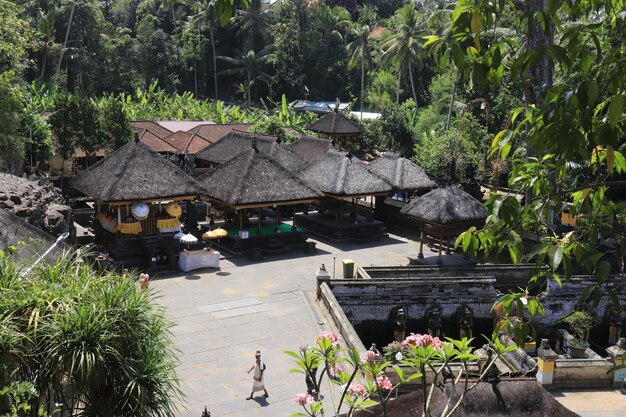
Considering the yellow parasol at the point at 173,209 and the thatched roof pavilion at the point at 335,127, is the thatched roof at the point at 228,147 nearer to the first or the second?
the thatched roof pavilion at the point at 335,127

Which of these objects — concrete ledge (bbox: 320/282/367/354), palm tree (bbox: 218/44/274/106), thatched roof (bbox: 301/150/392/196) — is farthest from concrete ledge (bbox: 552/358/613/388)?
palm tree (bbox: 218/44/274/106)

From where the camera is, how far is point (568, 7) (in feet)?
18.1

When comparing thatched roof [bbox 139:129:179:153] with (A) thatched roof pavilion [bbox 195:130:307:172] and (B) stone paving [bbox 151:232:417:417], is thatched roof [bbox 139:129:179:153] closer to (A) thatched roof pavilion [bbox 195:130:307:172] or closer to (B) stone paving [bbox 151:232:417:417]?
(A) thatched roof pavilion [bbox 195:130:307:172]

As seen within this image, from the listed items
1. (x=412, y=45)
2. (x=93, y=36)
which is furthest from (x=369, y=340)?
(x=93, y=36)

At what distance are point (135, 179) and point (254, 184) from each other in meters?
4.31

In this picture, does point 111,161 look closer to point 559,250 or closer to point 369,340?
point 369,340

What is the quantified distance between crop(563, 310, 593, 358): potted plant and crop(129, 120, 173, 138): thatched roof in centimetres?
2386

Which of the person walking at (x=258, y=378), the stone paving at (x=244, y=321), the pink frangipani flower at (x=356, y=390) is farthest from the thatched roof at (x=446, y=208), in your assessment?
the pink frangipani flower at (x=356, y=390)

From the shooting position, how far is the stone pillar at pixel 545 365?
1833 cm

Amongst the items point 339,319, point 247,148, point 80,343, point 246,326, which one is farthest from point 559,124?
point 247,148

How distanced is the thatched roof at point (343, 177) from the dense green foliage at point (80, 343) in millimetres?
18980

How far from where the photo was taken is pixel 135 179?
2447 cm

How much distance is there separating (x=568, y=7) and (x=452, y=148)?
31.2 m

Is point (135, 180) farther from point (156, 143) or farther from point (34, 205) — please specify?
point (156, 143)
